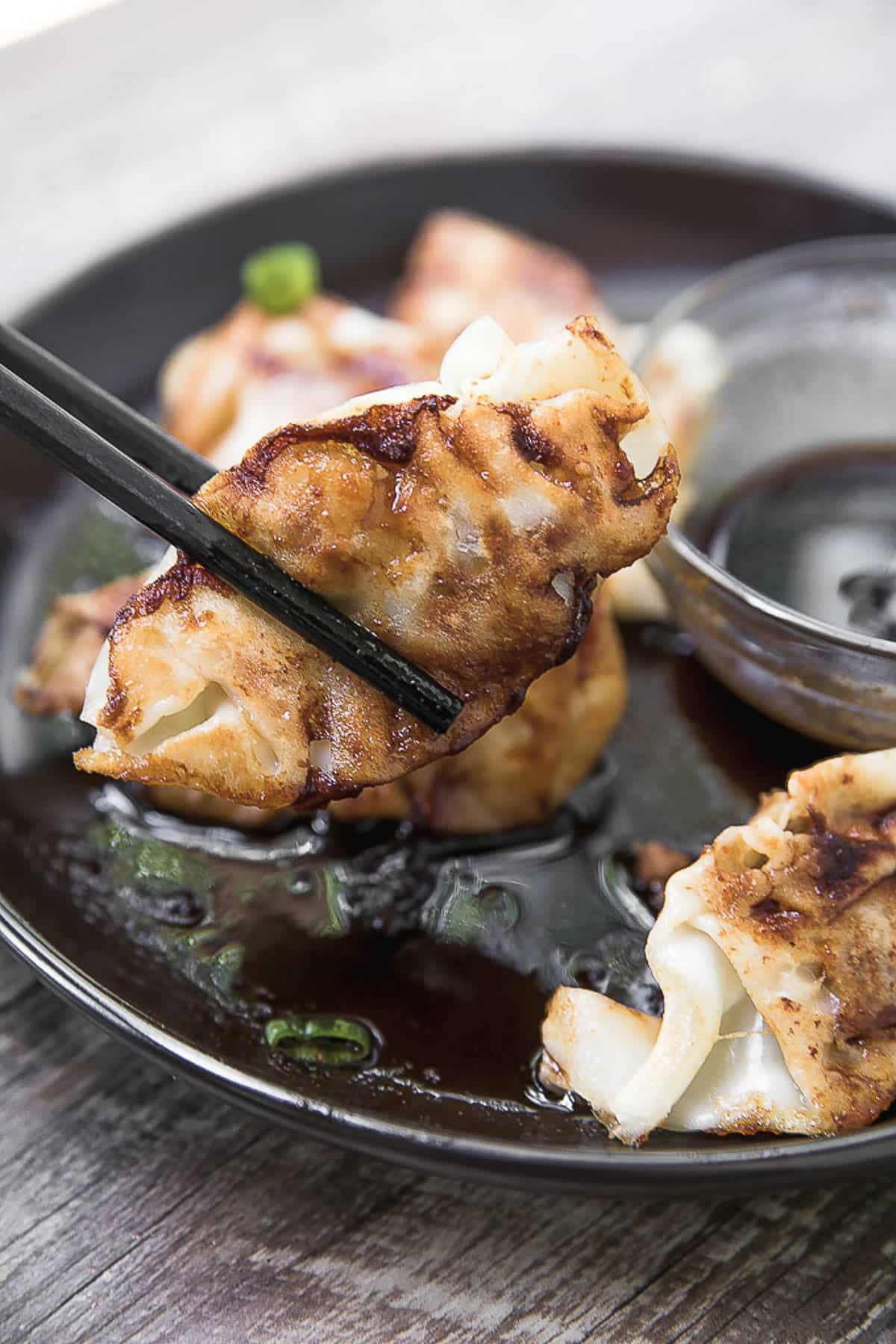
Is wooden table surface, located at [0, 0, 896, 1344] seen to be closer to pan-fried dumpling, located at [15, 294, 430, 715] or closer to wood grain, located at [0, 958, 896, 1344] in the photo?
wood grain, located at [0, 958, 896, 1344]

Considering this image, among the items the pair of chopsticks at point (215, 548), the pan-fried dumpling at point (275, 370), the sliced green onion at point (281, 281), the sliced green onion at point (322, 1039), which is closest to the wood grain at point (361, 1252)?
the sliced green onion at point (322, 1039)

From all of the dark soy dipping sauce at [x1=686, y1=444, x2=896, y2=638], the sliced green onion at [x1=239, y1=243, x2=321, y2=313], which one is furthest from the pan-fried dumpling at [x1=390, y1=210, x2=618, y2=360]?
the dark soy dipping sauce at [x1=686, y1=444, x2=896, y2=638]

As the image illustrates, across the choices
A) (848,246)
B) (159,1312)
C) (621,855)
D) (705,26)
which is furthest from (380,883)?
(705,26)

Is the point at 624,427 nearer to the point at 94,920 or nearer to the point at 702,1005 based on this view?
the point at 702,1005

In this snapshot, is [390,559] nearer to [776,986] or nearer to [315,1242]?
[776,986]

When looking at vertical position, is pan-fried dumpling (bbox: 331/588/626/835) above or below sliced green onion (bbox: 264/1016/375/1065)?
above

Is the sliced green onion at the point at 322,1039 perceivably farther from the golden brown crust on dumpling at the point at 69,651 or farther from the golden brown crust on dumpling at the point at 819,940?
the golden brown crust on dumpling at the point at 69,651
